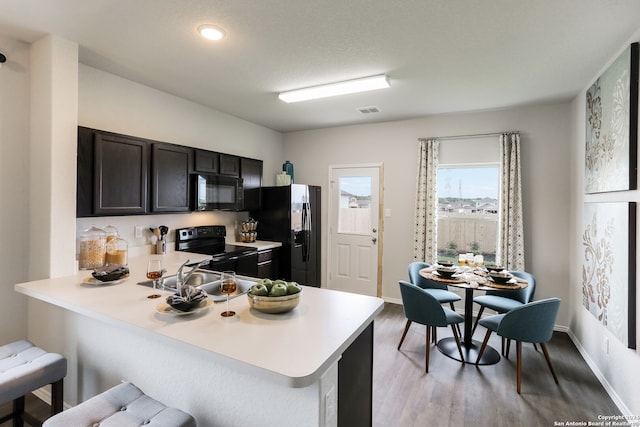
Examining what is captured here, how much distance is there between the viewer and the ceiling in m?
1.92

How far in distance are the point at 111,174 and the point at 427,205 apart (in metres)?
3.70

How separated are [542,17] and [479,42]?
397mm

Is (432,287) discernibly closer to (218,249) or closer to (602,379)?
(602,379)

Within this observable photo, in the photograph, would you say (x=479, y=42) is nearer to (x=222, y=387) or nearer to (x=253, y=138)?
(x=222, y=387)

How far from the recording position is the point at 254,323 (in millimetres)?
1458

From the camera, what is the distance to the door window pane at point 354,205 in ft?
15.9

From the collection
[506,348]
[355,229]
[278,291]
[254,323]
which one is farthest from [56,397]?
[355,229]

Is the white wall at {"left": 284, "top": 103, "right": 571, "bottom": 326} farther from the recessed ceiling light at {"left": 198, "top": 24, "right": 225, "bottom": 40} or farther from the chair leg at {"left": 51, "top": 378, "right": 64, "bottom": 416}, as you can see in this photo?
the chair leg at {"left": 51, "top": 378, "right": 64, "bottom": 416}

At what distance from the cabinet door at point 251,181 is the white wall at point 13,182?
2.18m

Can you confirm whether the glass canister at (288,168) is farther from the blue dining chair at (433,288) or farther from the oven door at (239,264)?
the blue dining chair at (433,288)

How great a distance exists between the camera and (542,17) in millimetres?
1975

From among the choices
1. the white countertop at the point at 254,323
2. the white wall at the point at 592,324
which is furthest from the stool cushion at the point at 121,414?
the white wall at the point at 592,324

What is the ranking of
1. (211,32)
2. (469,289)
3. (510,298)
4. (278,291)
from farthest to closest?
(510,298), (469,289), (211,32), (278,291)

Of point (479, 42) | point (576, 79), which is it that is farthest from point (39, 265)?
point (576, 79)
